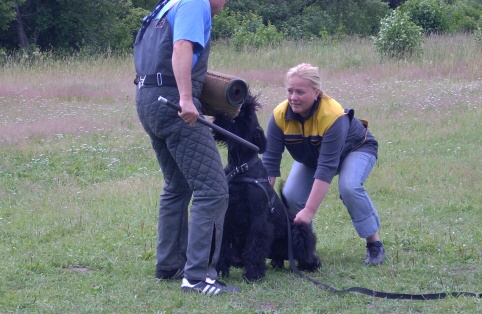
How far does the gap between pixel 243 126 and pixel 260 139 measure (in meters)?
0.18

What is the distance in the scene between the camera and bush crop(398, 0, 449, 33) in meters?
28.6

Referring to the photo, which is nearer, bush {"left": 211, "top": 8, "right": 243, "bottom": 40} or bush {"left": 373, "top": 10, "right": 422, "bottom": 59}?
bush {"left": 373, "top": 10, "right": 422, "bottom": 59}

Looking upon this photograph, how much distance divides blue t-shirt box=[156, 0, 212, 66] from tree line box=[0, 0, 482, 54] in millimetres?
18101

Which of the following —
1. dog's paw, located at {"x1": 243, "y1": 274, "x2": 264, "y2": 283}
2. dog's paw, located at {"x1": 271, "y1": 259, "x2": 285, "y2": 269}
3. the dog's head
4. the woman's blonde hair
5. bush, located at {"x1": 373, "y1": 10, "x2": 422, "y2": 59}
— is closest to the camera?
the dog's head

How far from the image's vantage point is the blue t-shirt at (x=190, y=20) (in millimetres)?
3740

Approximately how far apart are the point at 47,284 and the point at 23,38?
22803 mm

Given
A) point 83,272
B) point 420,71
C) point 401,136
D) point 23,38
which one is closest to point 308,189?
point 83,272

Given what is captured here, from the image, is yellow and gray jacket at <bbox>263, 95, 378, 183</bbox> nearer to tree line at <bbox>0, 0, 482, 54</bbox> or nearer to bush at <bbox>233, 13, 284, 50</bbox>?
bush at <bbox>233, 13, 284, 50</bbox>

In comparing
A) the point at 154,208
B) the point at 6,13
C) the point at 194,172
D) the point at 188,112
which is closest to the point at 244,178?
the point at 194,172

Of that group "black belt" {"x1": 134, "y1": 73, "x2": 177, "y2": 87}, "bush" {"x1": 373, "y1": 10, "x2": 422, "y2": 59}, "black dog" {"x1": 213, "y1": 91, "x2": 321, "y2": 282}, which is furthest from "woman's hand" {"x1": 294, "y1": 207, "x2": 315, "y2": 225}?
"bush" {"x1": 373, "y1": 10, "x2": 422, "y2": 59}

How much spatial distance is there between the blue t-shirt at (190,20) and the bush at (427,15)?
26.2 metres

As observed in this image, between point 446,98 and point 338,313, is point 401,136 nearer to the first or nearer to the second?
point 446,98

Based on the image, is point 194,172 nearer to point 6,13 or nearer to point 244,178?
point 244,178

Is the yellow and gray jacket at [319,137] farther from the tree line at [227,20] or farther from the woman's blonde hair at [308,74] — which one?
the tree line at [227,20]
